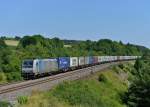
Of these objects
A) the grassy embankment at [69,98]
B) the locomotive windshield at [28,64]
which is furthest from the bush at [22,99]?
the locomotive windshield at [28,64]

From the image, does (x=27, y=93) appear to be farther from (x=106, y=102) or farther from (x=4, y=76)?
(x=4, y=76)

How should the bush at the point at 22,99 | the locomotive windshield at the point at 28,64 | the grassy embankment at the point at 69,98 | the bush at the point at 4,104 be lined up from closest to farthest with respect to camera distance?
the bush at the point at 4,104 → the bush at the point at 22,99 → the grassy embankment at the point at 69,98 → the locomotive windshield at the point at 28,64

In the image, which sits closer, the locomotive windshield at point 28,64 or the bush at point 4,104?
the bush at point 4,104

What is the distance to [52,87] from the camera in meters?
42.0

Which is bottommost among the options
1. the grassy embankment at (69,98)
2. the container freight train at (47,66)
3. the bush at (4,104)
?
the grassy embankment at (69,98)

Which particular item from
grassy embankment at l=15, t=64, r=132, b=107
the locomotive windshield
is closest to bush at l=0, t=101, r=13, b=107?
grassy embankment at l=15, t=64, r=132, b=107

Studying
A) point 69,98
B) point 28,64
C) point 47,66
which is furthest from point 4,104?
point 47,66

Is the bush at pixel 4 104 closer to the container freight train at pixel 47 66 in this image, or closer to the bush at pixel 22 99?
the bush at pixel 22 99

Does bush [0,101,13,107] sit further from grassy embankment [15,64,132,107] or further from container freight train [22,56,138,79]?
container freight train [22,56,138,79]

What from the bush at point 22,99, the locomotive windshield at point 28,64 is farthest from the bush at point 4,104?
the locomotive windshield at point 28,64

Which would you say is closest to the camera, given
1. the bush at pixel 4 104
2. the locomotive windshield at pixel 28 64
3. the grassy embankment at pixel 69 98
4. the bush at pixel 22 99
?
the bush at pixel 4 104

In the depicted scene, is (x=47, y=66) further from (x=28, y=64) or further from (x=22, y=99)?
(x=22, y=99)

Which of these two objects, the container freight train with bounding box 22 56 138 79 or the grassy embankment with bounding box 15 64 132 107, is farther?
the container freight train with bounding box 22 56 138 79

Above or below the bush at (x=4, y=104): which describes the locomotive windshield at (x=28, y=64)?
above
